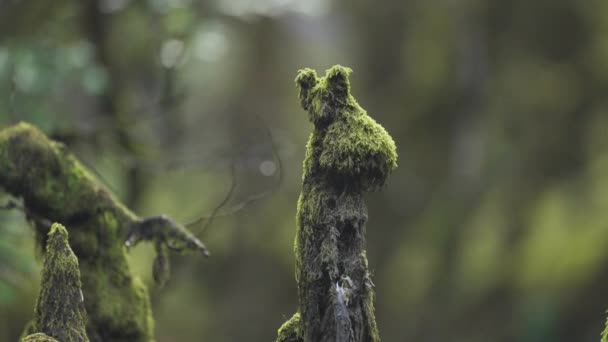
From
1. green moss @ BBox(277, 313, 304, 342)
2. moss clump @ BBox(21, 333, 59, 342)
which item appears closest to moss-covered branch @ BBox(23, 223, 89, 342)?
moss clump @ BBox(21, 333, 59, 342)

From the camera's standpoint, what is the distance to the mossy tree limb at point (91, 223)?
5020 millimetres

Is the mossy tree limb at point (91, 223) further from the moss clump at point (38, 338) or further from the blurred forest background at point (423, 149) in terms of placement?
the blurred forest background at point (423, 149)

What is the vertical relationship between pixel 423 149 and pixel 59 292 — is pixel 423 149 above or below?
above

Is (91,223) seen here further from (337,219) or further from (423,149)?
(423,149)

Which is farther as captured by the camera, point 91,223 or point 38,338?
point 91,223

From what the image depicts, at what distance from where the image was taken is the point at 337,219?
3883mm

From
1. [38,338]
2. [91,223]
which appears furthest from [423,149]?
[38,338]

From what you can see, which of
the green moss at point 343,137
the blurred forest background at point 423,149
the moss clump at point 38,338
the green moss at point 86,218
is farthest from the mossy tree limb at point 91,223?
the blurred forest background at point 423,149

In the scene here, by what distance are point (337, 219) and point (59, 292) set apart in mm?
1370

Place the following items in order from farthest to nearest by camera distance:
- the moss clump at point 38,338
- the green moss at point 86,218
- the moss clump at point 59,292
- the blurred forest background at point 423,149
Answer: the blurred forest background at point 423,149, the green moss at point 86,218, the moss clump at point 59,292, the moss clump at point 38,338

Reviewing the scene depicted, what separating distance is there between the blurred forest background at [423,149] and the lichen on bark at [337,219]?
4.61m

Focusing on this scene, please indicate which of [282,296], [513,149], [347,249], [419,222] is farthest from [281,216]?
[347,249]

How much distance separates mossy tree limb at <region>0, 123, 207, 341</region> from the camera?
5.02 m

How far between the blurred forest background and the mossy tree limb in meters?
3.01
